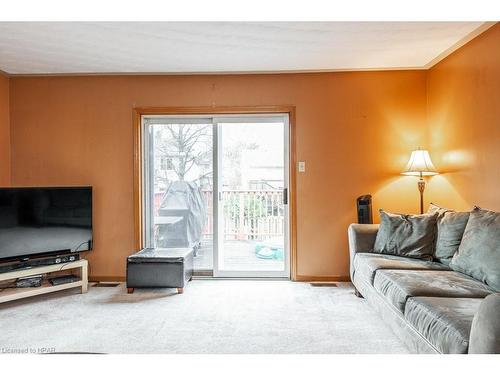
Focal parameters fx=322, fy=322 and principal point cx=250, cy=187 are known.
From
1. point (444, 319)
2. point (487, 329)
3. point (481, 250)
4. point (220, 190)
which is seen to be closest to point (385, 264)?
point (481, 250)

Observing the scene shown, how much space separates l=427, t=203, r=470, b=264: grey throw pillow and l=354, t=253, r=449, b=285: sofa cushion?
0.09 metres

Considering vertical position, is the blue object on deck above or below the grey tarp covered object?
below

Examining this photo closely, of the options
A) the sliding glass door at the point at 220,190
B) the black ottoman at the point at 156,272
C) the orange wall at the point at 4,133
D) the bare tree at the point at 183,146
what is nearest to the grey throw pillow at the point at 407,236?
the sliding glass door at the point at 220,190

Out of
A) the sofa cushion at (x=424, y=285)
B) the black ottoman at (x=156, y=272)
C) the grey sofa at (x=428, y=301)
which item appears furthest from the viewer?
the black ottoman at (x=156, y=272)

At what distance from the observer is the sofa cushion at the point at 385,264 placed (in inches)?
101

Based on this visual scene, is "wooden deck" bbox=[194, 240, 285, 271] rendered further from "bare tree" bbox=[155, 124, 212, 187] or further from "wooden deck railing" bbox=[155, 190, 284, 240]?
"bare tree" bbox=[155, 124, 212, 187]

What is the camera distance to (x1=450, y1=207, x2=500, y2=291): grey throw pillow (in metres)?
2.05

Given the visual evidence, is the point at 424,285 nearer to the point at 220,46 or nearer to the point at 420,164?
the point at 420,164

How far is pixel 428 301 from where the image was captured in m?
1.84

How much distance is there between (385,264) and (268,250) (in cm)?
154

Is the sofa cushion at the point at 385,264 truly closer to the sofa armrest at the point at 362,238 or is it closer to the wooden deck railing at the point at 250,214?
the sofa armrest at the point at 362,238

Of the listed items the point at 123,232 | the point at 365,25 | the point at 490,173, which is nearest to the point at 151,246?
the point at 123,232

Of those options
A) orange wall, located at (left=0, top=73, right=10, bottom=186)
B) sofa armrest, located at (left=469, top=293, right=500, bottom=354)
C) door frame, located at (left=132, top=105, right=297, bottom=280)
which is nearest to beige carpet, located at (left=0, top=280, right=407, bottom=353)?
door frame, located at (left=132, top=105, right=297, bottom=280)
